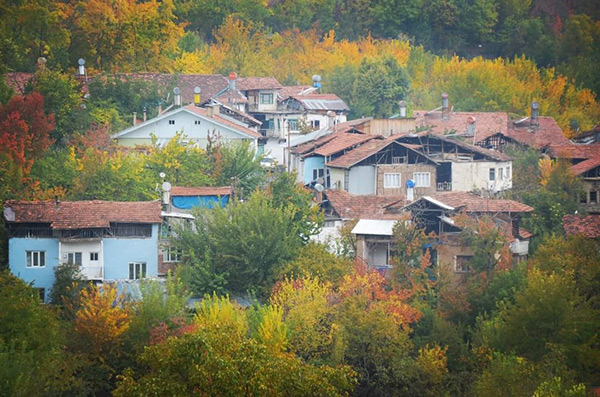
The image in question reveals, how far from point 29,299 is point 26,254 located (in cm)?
477

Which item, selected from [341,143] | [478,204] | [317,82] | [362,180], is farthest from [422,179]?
[317,82]

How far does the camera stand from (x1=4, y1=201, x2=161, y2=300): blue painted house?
1318 inches

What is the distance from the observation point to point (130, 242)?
3409cm

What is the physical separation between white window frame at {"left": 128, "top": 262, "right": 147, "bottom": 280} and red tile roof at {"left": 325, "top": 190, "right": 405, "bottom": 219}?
638 centimetres

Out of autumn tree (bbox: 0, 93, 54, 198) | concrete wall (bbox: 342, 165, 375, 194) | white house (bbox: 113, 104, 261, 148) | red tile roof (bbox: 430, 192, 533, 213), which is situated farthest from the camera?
white house (bbox: 113, 104, 261, 148)

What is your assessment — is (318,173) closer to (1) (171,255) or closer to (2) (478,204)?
(2) (478,204)

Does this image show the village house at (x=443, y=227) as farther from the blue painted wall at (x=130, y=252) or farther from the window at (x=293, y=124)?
the window at (x=293, y=124)

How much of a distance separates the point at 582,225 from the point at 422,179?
229 inches

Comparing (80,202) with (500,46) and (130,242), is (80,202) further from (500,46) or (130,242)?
(500,46)

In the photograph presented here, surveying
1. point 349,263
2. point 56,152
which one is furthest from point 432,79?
point 349,263

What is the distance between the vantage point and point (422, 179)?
4075 centimetres

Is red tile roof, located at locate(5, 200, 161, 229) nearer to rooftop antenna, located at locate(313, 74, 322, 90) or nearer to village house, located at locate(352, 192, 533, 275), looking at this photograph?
village house, located at locate(352, 192, 533, 275)

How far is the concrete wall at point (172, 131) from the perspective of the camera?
141ft

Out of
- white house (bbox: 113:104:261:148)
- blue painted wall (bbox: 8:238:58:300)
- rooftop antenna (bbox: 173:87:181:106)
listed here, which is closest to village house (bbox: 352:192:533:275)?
blue painted wall (bbox: 8:238:58:300)
